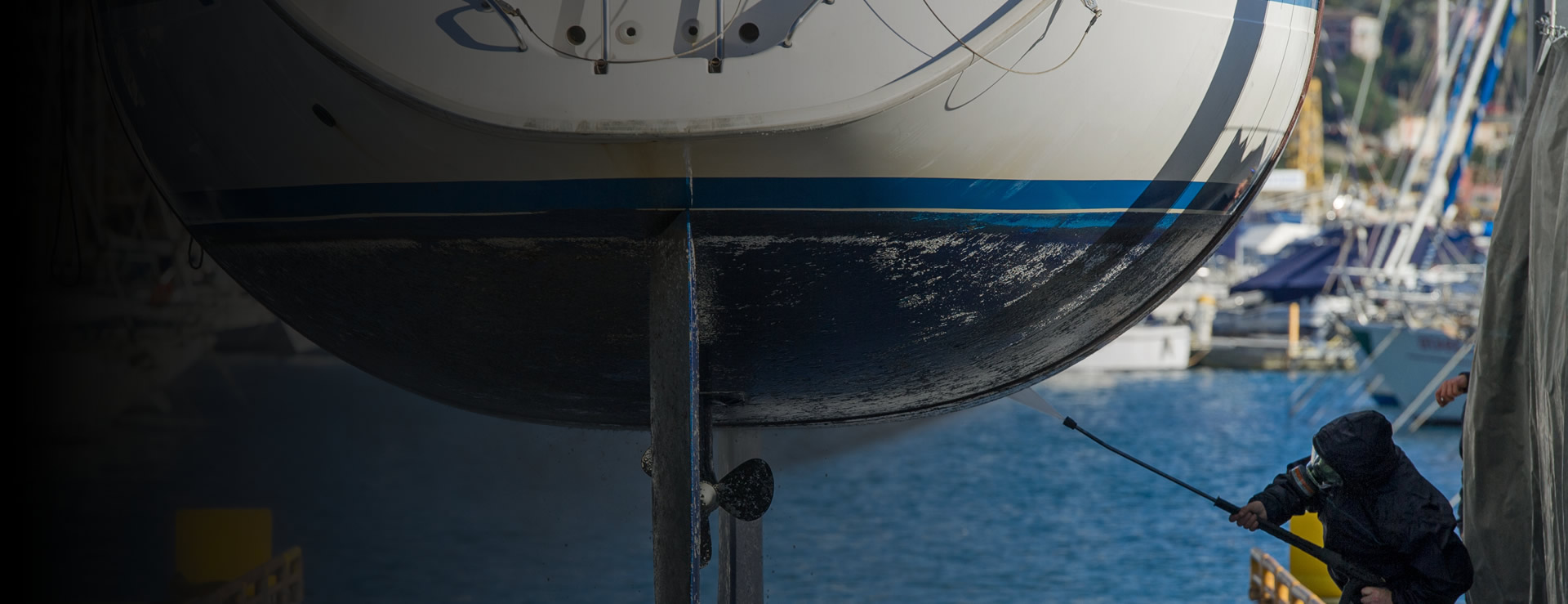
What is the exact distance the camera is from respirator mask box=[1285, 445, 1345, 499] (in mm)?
3641

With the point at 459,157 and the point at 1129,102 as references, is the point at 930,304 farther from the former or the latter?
the point at 459,157

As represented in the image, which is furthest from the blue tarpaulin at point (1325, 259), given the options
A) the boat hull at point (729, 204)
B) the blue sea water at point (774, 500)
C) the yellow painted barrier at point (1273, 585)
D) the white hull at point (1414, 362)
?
the boat hull at point (729, 204)

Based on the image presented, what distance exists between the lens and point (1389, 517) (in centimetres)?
356

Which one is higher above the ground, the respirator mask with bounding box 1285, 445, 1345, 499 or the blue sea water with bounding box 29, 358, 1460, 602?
the respirator mask with bounding box 1285, 445, 1345, 499

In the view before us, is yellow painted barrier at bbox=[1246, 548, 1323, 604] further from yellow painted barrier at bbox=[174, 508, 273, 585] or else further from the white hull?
the white hull

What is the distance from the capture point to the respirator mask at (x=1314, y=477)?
364 cm

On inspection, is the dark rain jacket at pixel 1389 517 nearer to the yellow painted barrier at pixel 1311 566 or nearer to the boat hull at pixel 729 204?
the boat hull at pixel 729 204

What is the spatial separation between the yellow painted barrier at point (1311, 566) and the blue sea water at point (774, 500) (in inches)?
105

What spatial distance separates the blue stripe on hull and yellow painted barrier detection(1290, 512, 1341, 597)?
4.62 m

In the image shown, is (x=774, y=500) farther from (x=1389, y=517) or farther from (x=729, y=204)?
(x=729, y=204)

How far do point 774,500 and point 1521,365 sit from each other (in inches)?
721

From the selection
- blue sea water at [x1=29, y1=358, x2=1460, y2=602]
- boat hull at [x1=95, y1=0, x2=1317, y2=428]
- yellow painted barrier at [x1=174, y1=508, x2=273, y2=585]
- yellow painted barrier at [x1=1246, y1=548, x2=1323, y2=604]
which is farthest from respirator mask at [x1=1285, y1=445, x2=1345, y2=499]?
yellow painted barrier at [x1=174, y1=508, x2=273, y2=585]

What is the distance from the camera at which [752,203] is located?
2920 mm

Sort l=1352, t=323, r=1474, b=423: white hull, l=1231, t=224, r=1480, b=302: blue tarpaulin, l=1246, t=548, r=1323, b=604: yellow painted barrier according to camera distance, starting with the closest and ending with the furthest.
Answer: l=1246, t=548, r=1323, b=604: yellow painted barrier, l=1352, t=323, r=1474, b=423: white hull, l=1231, t=224, r=1480, b=302: blue tarpaulin
